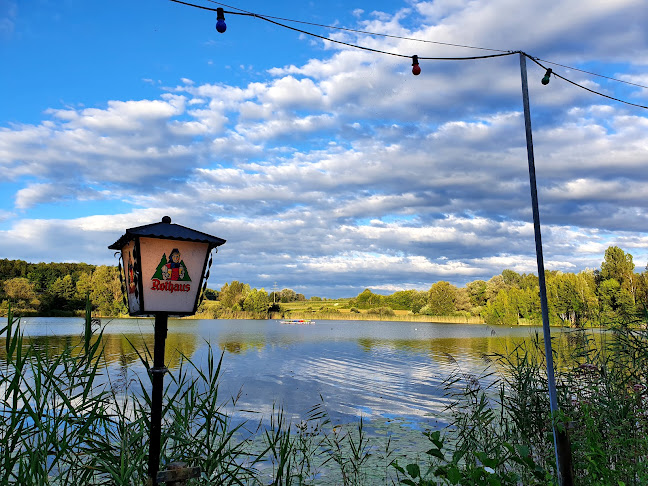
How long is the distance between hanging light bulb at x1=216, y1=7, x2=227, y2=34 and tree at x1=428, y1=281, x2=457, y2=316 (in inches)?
2765

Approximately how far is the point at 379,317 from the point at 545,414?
6763 cm

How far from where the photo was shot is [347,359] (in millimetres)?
18469

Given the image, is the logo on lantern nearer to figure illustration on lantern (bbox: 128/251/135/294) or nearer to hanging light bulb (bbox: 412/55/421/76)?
figure illustration on lantern (bbox: 128/251/135/294)

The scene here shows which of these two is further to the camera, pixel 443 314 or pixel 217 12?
pixel 443 314

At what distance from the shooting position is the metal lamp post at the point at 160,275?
2648 millimetres

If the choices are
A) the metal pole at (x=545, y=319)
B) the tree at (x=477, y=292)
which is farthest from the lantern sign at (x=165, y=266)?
the tree at (x=477, y=292)

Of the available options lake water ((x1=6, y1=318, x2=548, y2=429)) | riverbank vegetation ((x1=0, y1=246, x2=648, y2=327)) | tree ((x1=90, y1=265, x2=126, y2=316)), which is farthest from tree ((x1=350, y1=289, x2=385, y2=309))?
tree ((x1=90, y1=265, x2=126, y2=316))

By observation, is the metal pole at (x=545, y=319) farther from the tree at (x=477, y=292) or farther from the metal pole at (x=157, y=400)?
the tree at (x=477, y=292)

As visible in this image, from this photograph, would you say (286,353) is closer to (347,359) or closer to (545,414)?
(347,359)

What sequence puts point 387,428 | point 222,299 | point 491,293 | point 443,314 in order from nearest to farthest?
point 387,428, point 491,293, point 443,314, point 222,299

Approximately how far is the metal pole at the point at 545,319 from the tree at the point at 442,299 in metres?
69.3

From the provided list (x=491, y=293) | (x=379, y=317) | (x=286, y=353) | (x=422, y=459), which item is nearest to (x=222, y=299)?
(x=379, y=317)

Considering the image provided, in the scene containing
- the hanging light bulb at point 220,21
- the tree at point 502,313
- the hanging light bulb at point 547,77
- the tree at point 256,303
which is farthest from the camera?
the tree at point 256,303

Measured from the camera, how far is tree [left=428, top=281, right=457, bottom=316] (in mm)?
69875
